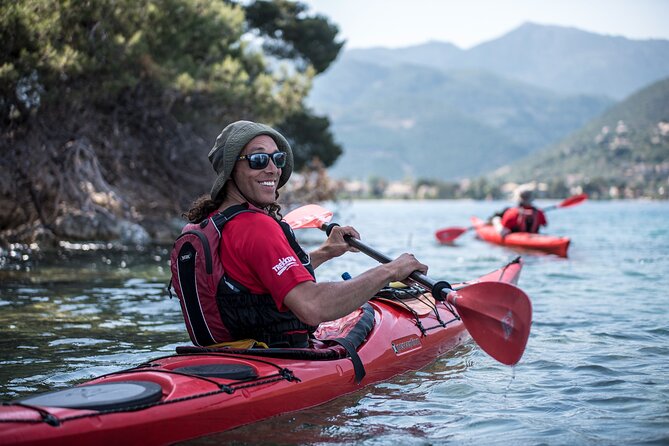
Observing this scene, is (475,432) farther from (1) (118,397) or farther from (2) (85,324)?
(2) (85,324)

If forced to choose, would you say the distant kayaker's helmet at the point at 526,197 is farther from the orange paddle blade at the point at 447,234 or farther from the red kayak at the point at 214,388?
the red kayak at the point at 214,388

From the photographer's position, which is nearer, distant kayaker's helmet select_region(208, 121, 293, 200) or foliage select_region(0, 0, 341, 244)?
distant kayaker's helmet select_region(208, 121, 293, 200)

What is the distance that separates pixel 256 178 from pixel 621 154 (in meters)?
80.7

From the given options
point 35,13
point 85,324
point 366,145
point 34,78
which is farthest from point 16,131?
point 366,145

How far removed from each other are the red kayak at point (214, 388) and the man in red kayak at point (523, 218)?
990 cm

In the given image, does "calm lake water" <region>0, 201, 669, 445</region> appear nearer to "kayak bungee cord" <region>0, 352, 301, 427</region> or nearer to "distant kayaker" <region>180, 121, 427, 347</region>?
"kayak bungee cord" <region>0, 352, 301, 427</region>

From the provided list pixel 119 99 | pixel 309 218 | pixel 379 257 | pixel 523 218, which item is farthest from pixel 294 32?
pixel 379 257

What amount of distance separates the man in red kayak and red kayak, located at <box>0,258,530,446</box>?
9.90 meters

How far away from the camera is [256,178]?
3.61 m

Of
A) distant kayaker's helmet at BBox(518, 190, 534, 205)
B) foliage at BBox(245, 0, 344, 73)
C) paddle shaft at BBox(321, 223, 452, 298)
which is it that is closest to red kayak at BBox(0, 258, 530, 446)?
paddle shaft at BBox(321, 223, 452, 298)

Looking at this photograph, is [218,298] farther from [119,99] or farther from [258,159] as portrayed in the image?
[119,99]

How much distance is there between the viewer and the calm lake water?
3711 millimetres

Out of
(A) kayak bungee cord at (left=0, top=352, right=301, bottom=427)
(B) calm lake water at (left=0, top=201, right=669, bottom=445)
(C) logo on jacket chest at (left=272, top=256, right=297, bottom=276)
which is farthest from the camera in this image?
(B) calm lake water at (left=0, top=201, right=669, bottom=445)

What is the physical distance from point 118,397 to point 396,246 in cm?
1469
